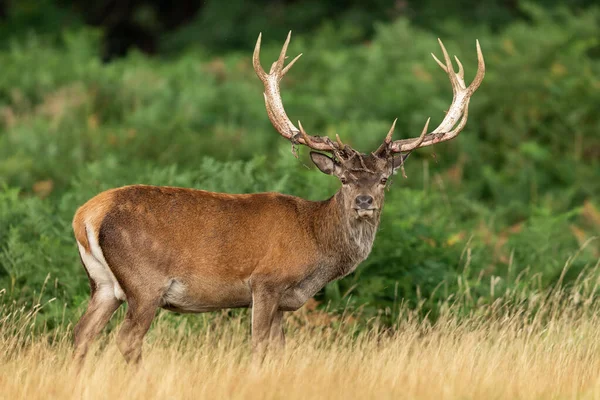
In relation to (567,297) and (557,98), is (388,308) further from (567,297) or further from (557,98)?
(557,98)

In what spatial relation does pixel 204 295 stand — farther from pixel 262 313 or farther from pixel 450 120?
pixel 450 120

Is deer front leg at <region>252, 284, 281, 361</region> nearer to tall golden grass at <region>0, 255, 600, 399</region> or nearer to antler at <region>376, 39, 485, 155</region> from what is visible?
tall golden grass at <region>0, 255, 600, 399</region>

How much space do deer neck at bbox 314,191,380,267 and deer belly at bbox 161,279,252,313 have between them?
0.64m

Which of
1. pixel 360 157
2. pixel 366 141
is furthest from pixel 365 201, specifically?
pixel 366 141

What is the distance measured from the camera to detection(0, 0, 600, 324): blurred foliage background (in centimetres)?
949

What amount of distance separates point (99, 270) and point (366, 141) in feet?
25.7

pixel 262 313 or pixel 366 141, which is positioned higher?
pixel 262 313

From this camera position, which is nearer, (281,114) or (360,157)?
(360,157)

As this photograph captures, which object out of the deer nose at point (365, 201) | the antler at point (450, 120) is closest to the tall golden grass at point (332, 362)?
the deer nose at point (365, 201)

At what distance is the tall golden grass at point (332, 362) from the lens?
6.40 meters

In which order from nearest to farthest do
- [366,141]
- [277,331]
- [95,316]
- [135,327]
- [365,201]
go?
1. [135,327]
2. [95,316]
3. [365,201]
4. [277,331]
5. [366,141]

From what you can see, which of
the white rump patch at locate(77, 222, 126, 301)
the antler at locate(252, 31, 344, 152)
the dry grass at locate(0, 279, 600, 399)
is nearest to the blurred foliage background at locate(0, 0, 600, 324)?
the dry grass at locate(0, 279, 600, 399)

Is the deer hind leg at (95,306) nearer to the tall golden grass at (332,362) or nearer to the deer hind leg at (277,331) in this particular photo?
the tall golden grass at (332,362)

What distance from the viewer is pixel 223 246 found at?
7590 mm
